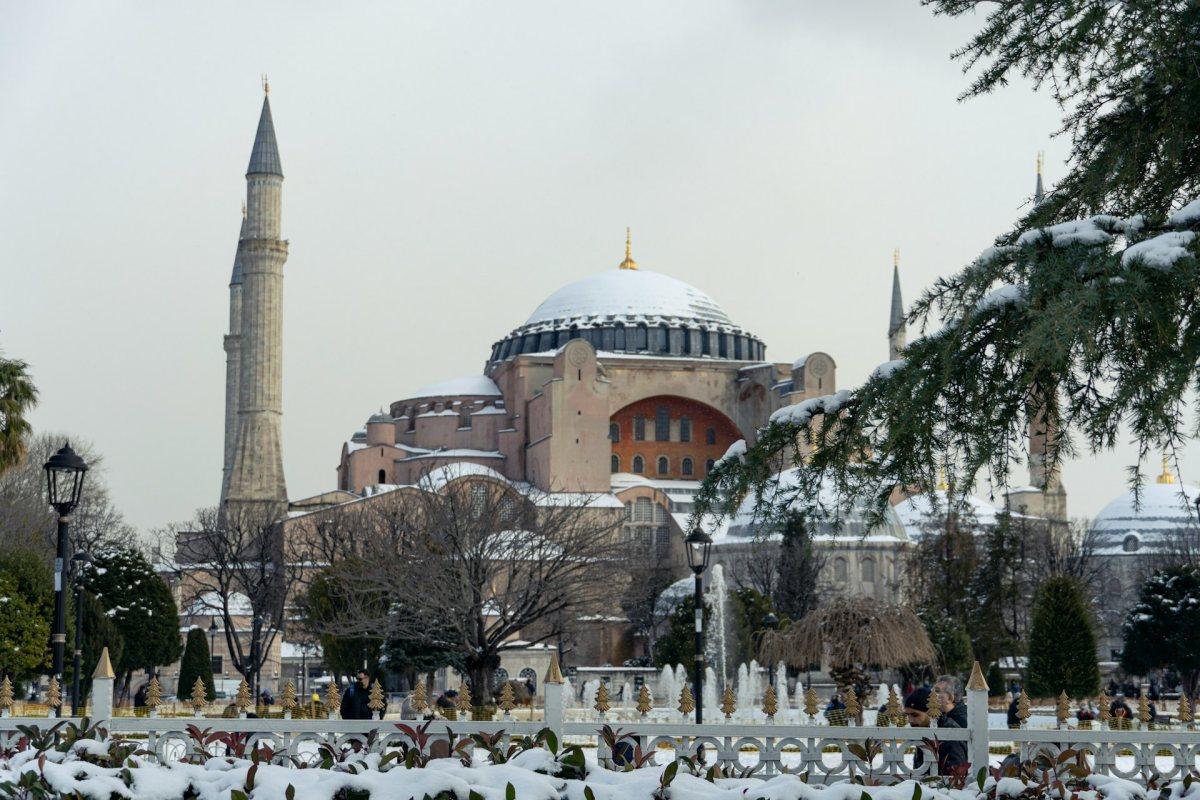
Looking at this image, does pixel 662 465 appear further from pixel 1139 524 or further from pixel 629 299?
pixel 1139 524

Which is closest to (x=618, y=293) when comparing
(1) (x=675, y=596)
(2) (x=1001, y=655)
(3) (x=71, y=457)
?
(1) (x=675, y=596)

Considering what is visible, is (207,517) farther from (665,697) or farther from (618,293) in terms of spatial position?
(618,293)

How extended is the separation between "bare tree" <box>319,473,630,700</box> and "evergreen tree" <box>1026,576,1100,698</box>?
790 cm

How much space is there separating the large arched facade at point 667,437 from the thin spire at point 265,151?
57.4 feet

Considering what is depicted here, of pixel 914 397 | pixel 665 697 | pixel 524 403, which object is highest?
pixel 524 403

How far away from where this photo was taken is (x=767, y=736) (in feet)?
25.8

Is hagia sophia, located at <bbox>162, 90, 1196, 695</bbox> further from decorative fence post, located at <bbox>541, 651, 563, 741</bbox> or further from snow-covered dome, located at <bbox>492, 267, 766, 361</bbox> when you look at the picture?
decorative fence post, located at <bbox>541, 651, 563, 741</bbox>

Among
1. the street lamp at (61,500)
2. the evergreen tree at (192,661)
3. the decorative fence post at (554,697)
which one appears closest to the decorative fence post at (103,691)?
the decorative fence post at (554,697)

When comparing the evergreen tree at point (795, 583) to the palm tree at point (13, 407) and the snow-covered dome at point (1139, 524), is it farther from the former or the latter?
the palm tree at point (13, 407)

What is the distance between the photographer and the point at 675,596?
47.8 meters

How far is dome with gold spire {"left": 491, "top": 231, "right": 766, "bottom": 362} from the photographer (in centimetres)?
6931

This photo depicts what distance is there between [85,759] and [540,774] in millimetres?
2062

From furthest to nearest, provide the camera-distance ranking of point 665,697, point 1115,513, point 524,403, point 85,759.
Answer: point 1115,513
point 524,403
point 665,697
point 85,759

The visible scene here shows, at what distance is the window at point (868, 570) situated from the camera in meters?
54.3
